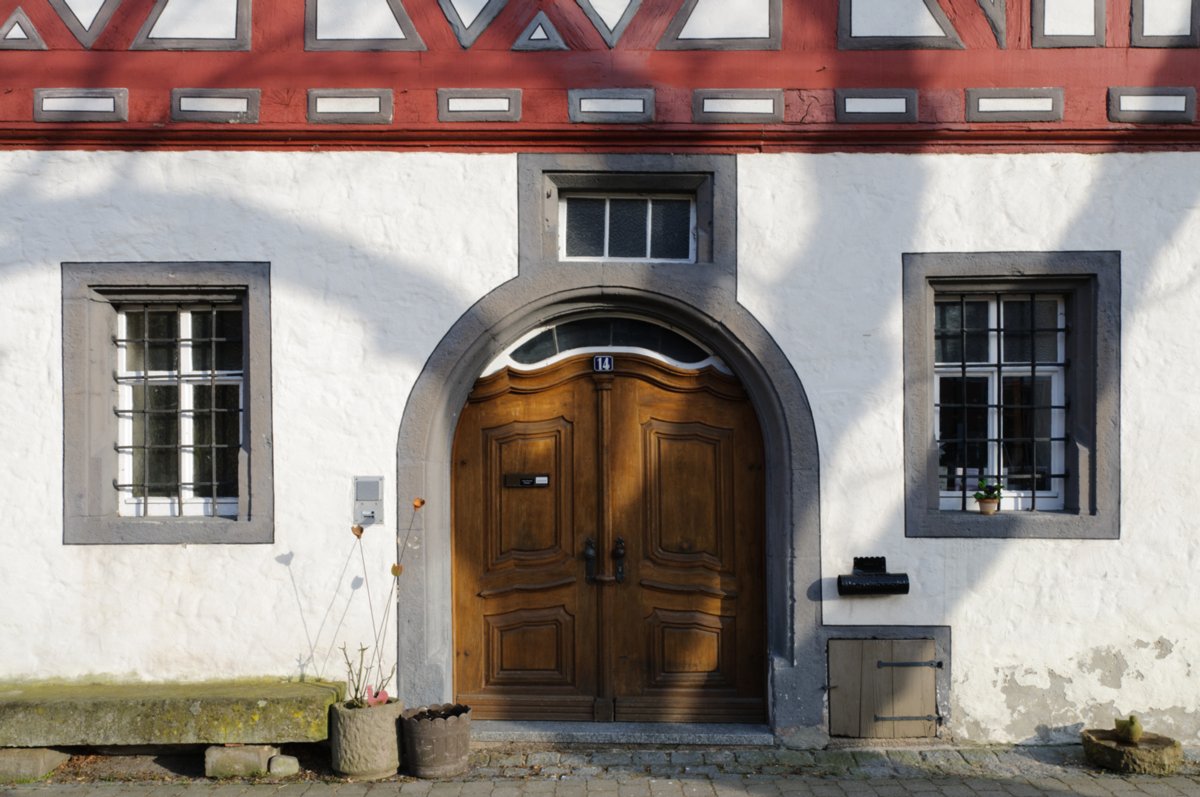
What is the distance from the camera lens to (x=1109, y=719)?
218 inches

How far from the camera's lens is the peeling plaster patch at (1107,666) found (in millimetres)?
5543

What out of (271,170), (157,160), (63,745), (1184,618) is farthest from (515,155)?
(1184,618)

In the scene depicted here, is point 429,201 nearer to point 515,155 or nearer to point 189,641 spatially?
point 515,155

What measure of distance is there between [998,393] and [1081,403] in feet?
1.38

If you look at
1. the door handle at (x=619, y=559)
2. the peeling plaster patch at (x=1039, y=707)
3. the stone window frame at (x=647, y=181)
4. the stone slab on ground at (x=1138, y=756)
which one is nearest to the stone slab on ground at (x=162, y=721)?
the door handle at (x=619, y=559)

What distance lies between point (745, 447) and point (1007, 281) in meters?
1.66

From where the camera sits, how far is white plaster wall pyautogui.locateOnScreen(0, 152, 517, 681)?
5598 mm

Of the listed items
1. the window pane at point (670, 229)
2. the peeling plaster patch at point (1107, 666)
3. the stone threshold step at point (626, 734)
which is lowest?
the stone threshold step at point (626, 734)

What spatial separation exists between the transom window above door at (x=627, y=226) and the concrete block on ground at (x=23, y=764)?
3720mm

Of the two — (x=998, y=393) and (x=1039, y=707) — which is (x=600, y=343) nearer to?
(x=998, y=393)

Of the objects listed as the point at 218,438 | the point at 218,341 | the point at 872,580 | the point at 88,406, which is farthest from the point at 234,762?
the point at 872,580

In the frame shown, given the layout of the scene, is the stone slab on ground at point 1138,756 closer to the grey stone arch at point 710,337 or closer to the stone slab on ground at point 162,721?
the grey stone arch at point 710,337

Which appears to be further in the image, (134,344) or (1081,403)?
(134,344)

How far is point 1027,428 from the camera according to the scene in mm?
5789
